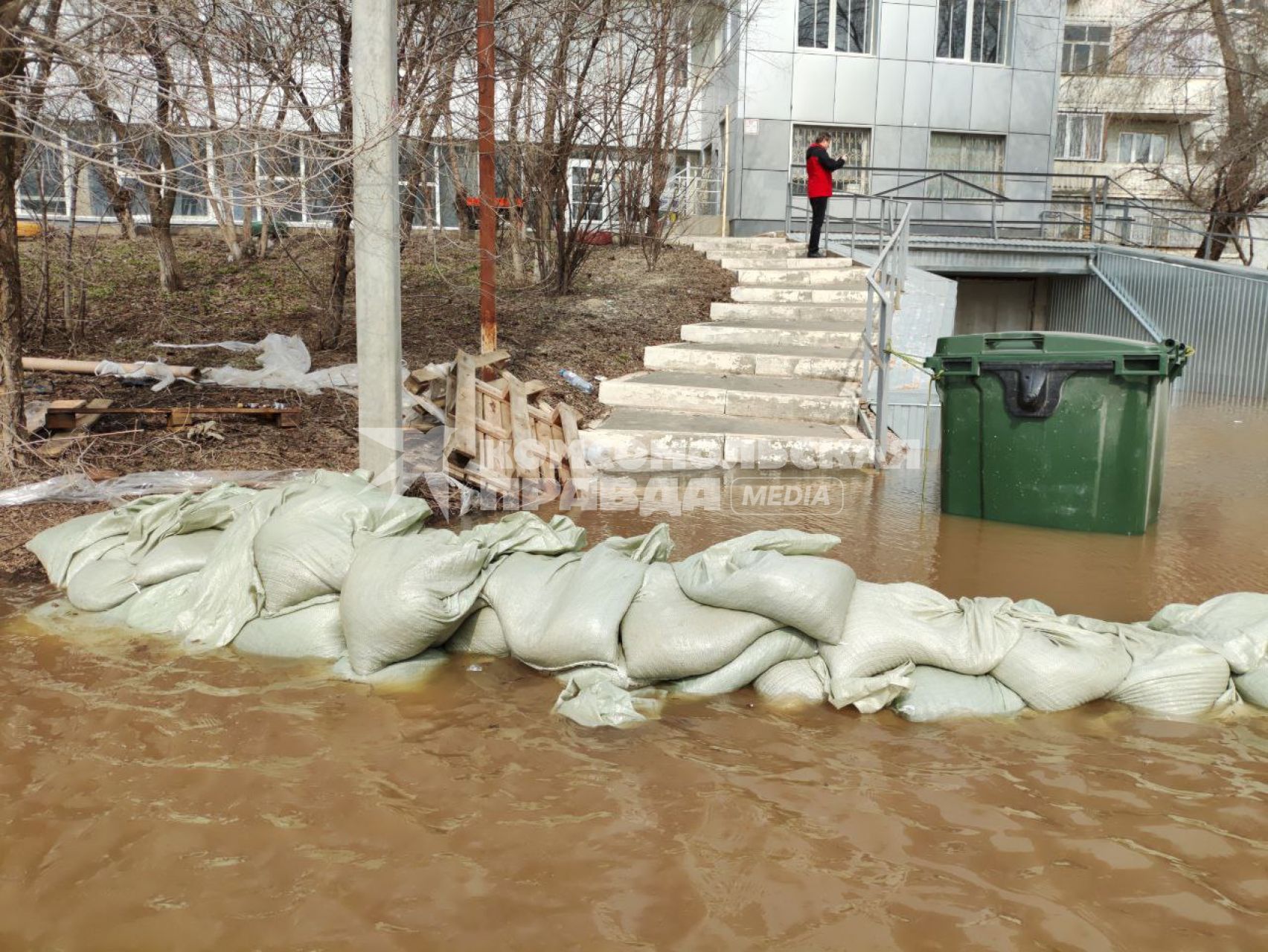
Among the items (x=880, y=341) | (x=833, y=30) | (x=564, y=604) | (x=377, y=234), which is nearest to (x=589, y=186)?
(x=880, y=341)

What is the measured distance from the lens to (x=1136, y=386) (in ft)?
17.7

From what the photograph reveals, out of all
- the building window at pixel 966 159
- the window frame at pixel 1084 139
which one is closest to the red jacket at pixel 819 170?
the building window at pixel 966 159

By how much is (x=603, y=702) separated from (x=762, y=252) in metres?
12.7

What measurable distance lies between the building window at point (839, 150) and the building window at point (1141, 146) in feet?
60.3

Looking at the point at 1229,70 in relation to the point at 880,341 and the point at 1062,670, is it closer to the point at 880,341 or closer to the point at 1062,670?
the point at 880,341

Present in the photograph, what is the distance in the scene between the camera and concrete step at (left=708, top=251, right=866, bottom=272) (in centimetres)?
1366

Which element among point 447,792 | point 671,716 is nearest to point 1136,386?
point 671,716

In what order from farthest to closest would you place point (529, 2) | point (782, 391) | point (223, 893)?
point (529, 2) < point (782, 391) < point (223, 893)

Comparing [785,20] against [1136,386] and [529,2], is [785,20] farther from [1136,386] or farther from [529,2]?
[1136,386]

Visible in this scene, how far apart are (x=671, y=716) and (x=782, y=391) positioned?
5.99 m

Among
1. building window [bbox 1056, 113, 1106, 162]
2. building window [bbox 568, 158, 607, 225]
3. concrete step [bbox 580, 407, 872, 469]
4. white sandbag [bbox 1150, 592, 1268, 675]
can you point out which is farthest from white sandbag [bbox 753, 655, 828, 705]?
building window [bbox 1056, 113, 1106, 162]

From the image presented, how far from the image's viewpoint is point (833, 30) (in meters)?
20.3

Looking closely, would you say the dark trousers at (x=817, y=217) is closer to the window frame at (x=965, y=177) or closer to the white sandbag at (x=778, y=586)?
the window frame at (x=965, y=177)

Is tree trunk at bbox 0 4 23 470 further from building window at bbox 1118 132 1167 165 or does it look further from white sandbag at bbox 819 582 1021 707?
building window at bbox 1118 132 1167 165
